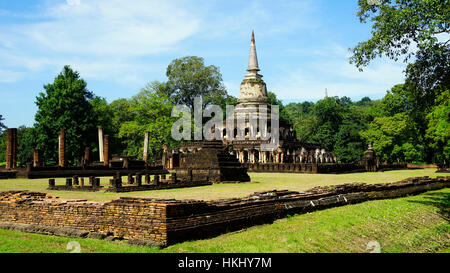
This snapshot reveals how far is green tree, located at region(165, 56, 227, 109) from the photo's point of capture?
57.6 meters

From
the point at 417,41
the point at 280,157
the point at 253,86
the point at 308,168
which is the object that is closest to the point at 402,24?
the point at 417,41

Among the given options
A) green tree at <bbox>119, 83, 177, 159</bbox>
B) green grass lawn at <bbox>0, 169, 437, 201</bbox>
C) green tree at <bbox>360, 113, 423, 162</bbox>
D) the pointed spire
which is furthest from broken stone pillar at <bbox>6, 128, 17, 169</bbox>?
the pointed spire

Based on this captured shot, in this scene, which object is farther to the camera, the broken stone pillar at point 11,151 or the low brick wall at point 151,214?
the broken stone pillar at point 11,151

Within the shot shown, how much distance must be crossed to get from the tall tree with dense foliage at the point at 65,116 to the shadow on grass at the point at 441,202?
3365 cm

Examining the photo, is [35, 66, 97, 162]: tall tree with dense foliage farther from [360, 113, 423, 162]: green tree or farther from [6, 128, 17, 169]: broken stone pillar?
[360, 113, 423, 162]: green tree

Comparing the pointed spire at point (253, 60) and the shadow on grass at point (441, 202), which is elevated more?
the pointed spire at point (253, 60)

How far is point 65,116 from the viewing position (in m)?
41.9

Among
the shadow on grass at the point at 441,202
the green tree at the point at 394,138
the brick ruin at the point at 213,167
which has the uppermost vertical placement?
the green tree at the point at 394,138

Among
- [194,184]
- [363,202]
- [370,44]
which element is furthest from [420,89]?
[194,184]

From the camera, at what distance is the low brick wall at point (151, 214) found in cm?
780

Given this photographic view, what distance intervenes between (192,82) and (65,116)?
2001cm

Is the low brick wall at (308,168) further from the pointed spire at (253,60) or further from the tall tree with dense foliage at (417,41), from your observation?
the pointed spire at (253,60)

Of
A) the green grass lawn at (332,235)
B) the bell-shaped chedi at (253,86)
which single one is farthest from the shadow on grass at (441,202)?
the bell-shaped chedi at (253,86)

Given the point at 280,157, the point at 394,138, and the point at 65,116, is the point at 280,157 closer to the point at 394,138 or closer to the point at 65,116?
the point at 394,138
